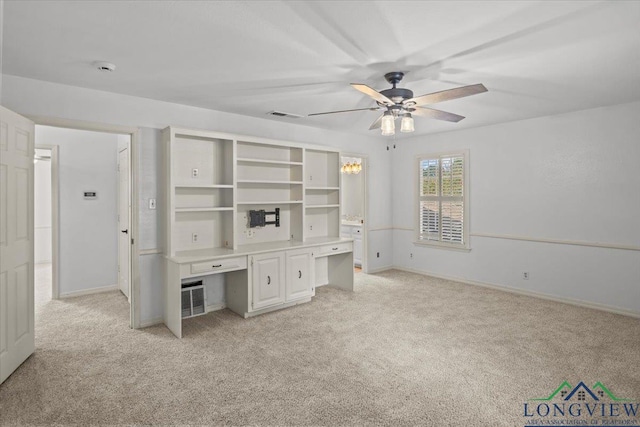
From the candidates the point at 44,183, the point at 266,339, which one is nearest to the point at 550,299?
the point at 266,339

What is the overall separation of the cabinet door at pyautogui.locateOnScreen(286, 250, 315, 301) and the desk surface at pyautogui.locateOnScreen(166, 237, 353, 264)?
0.41 feet

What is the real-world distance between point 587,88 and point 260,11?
3410 millimetres

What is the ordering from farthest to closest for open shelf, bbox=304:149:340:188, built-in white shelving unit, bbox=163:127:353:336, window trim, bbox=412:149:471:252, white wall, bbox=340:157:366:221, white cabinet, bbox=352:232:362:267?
white wall, bbox=340:157:366:221
white cabinet, bbox=352:232:362:267
window trim, bbox=412:149:471:252
open shelf, bbox=304:149:340:188
built-in white shelving unit, bbox=163:127:353:336

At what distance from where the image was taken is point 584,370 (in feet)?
9.32

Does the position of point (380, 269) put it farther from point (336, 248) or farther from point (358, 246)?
point (336, 248)

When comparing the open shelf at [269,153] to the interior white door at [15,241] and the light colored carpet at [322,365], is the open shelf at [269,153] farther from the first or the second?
the interior white door at [15,241]

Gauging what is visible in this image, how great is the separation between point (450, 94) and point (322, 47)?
106 centimetres

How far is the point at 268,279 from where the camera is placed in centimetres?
422

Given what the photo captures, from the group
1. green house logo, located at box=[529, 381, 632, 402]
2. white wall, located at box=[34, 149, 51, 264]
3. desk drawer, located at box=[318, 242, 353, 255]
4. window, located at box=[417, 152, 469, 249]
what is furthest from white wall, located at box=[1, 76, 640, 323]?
white wall, located at box=[34, 149, 51, 264]

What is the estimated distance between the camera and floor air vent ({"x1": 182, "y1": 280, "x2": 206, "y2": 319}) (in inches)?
159

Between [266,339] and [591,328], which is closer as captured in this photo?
[266,339]

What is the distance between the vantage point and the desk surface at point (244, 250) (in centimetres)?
372

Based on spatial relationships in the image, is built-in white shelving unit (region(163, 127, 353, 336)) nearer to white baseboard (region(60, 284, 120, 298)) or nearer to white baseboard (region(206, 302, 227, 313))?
white baseboard (region(206, 302, 227, 313))

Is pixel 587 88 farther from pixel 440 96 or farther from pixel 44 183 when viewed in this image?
pixel 44 183
